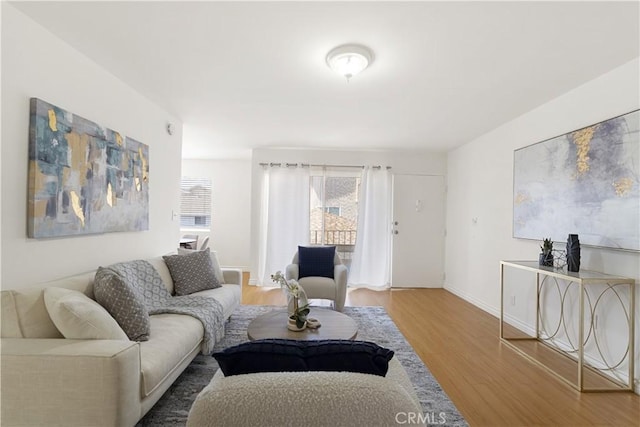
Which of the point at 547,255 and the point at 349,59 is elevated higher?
the point at 349,59

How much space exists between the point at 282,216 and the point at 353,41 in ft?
11.8

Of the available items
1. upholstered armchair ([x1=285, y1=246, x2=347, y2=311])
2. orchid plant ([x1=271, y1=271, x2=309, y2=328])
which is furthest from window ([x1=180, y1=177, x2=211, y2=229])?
orchid plant ([x1=271, y1=271, x2=309, y2=328])

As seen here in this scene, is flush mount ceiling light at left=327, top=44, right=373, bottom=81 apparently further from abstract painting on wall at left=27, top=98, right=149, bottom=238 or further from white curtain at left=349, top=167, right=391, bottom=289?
white curtain at left=349, top=167, right=391, bottom=289

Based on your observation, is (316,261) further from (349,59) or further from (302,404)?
(302,404)

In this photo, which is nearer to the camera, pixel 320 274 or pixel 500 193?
pixel 500 193

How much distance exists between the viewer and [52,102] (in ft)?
6.88

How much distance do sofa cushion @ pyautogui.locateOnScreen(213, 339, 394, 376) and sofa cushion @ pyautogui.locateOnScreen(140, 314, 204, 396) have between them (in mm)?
935

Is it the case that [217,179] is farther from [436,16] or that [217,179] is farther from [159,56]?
[436,16]

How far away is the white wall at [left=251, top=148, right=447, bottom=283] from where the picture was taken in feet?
17.8

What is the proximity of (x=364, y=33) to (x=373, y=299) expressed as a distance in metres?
3.67

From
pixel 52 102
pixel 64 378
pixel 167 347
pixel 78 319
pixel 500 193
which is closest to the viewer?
pixel 64 378

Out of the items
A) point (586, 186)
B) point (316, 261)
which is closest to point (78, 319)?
point (316, 261)

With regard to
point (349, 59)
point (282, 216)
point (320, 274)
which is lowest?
point (320, 274)

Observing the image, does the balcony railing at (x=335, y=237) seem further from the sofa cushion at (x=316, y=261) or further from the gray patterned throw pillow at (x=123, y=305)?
the gray patterned throw pillow at (x=123, y=305)
